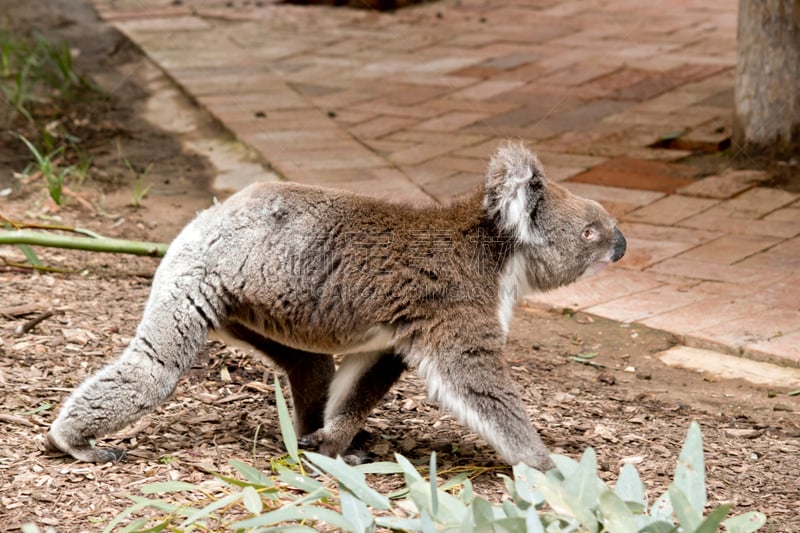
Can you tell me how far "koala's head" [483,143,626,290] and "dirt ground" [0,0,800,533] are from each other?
57 cm

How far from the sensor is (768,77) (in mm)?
6137

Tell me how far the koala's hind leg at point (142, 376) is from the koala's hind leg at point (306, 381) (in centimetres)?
42

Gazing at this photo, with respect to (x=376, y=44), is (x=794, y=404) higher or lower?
lower

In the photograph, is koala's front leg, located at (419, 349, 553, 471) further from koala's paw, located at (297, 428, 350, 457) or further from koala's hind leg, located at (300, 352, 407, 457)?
koala's paw, located at (297, 428, 350, 457)

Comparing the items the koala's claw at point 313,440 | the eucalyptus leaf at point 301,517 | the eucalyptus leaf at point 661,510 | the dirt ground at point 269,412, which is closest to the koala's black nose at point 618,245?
the dirt ground at point 269,412

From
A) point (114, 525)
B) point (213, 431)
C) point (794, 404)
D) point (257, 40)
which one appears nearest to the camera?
point (114, 525)

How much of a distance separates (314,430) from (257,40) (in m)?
6.20

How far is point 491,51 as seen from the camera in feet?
28.3

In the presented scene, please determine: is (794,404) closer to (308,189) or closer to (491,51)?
(308,189)

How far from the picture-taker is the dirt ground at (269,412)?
325 centimetres

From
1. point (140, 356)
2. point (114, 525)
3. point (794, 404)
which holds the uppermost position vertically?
point (140, 356)

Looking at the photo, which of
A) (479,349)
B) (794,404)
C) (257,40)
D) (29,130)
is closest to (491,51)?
(257,40)

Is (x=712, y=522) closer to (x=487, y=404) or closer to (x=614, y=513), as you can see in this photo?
(x=614, y=513)

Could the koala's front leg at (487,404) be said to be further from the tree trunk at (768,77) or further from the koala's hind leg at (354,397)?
the tree trunk at (768,77)
